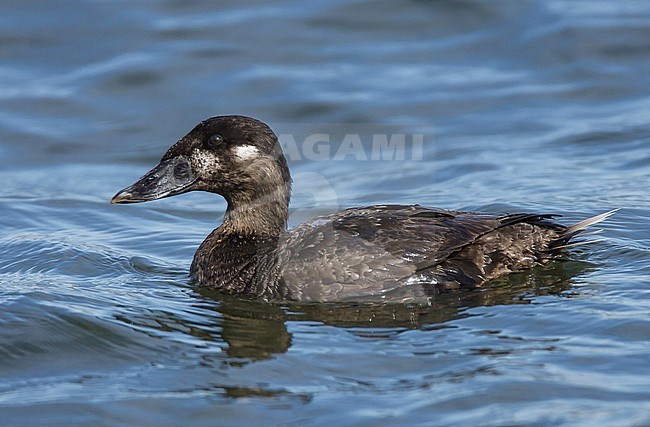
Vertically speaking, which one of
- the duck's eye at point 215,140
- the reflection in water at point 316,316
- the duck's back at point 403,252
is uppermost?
the duck's eye at point 215,140

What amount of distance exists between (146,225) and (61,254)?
121 cm

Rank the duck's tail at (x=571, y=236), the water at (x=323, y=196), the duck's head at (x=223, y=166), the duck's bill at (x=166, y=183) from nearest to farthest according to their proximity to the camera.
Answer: the water at (x=323, y=196) → the duck's tail at (x=571, y=236) → the duck's head at (x=223, y=166) → the duck's bill at (x=166, y=183)

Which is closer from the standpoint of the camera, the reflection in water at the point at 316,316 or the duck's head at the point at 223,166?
the reflection in water at the point at 316,316

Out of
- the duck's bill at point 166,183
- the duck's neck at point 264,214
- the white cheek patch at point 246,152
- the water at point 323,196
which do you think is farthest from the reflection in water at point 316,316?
the white cheek patch at point 246,152

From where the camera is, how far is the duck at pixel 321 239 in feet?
24.1

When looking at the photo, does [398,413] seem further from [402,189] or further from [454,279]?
[402,189]

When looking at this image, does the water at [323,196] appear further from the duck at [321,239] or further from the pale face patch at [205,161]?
the pale face patch at [205,161]

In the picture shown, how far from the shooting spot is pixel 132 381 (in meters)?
6.18

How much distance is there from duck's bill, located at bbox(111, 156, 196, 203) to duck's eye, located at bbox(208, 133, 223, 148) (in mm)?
230

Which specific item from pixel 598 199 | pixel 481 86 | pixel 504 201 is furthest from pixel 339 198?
pixel 481 86

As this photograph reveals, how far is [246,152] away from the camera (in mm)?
8031

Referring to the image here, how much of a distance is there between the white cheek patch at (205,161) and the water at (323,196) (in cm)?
90

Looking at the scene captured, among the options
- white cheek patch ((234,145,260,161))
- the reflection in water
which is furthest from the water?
white cheek patch ((234,145,260,161))

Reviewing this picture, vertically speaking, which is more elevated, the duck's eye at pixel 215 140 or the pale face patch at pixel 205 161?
the duck's eye at pixel 215 140
